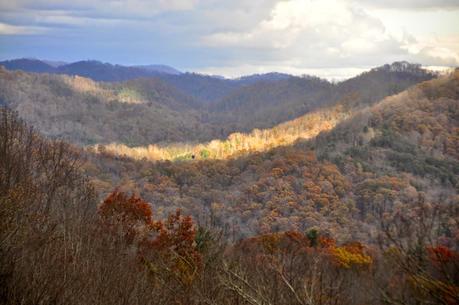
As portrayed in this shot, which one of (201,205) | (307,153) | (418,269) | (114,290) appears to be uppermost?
(418,269)

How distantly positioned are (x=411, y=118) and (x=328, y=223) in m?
84.7

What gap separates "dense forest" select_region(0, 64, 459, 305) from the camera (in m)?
6.77

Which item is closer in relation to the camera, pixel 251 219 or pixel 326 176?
pixel 251 219

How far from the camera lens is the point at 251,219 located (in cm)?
11125

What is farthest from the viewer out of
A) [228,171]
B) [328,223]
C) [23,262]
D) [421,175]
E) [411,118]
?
[411,118]

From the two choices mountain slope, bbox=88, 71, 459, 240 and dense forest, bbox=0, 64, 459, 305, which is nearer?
dense forest, bbox=0, 64, 459, 305

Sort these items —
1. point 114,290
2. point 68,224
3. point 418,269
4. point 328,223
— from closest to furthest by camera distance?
1. point 418,269
2. point 114,290
3. point 68,224
4. point 328,223

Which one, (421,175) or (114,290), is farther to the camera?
(421,175)

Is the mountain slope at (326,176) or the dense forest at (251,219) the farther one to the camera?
the mountain slope at (326,176)

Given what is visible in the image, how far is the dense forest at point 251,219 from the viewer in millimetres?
6770

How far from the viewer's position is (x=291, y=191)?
124438mm

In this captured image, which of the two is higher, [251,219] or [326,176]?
[326,176]

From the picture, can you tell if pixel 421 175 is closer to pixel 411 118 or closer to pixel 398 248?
pixel 411 118

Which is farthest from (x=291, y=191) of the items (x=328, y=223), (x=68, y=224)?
Answer: (x=68, y=224)
